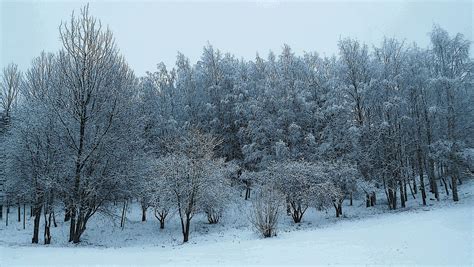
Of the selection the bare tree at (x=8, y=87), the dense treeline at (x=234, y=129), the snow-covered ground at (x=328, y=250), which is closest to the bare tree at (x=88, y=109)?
the dense treeline at (x=234, y=129)

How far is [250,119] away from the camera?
32.5 metres

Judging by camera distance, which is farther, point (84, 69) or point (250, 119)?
point (250, 119)

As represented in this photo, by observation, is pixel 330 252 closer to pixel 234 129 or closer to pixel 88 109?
pixel 88 109

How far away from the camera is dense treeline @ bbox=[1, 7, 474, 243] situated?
16859mm

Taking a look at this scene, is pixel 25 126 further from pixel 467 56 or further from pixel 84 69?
pixel 467 56

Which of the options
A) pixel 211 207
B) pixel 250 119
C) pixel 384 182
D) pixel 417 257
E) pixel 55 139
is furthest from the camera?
pixel 250 119

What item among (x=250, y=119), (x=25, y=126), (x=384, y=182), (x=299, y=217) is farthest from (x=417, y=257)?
(x=250, y=119)

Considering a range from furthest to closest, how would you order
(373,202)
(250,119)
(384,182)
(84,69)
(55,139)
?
(250,119), (373,202), (384,182), (55,139), (84,69)

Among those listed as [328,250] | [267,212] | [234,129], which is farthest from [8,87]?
[328,250]

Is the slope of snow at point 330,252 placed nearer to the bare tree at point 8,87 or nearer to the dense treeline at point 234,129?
the dense treeline at point 234,129

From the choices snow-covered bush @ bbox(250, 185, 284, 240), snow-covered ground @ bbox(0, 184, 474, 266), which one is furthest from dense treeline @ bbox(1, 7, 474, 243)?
snow-covered ground @ bbox(0, 184, 474, 266)

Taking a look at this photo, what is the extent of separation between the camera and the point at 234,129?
3444 cm

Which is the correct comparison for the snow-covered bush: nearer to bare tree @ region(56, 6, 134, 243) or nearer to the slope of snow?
the slope of snow

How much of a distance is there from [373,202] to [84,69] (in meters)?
26.1
